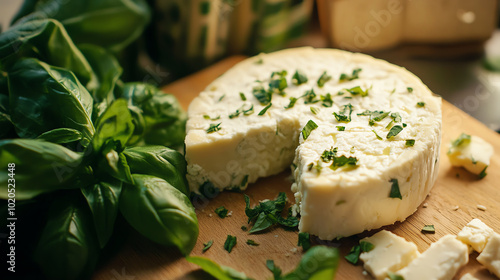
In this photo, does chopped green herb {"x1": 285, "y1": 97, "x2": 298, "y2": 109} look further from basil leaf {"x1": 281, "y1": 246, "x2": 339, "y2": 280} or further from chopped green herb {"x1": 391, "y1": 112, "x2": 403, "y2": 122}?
basil leaf {"x1": 281, "y1": 246, "x2": 339, "y2": 280}

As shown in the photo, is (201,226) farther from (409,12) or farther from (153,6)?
(409,12)

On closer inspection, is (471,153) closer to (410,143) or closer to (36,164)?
(410,143)

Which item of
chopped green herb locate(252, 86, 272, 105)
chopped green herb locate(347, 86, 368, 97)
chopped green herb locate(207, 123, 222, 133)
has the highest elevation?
chopped green herb locate(347, 86, 368, 97)

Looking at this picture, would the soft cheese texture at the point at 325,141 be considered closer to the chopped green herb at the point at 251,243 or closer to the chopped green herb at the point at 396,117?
the chopped green herb at the point at 396,117

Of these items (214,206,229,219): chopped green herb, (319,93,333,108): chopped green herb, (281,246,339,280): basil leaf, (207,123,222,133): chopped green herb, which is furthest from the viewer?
(319,93,333,108): chopped green herb

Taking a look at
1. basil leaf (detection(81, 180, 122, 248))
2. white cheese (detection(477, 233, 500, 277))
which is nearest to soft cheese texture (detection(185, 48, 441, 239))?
white cheese (detection(477, 233, 500, 277))

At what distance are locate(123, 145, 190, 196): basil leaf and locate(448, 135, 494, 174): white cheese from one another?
143 centimetres

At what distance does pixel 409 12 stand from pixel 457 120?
98 centimetres

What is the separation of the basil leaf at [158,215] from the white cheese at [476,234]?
3.77 feet

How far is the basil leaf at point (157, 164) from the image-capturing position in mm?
2072

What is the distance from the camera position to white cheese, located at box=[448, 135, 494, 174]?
2370 millimetres

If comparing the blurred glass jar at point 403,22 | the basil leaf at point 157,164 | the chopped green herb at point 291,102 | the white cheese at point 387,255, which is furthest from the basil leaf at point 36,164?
the blurred glass jar at point 403,22

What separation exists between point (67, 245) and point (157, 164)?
1.75 feet

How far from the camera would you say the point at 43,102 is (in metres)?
2.03
